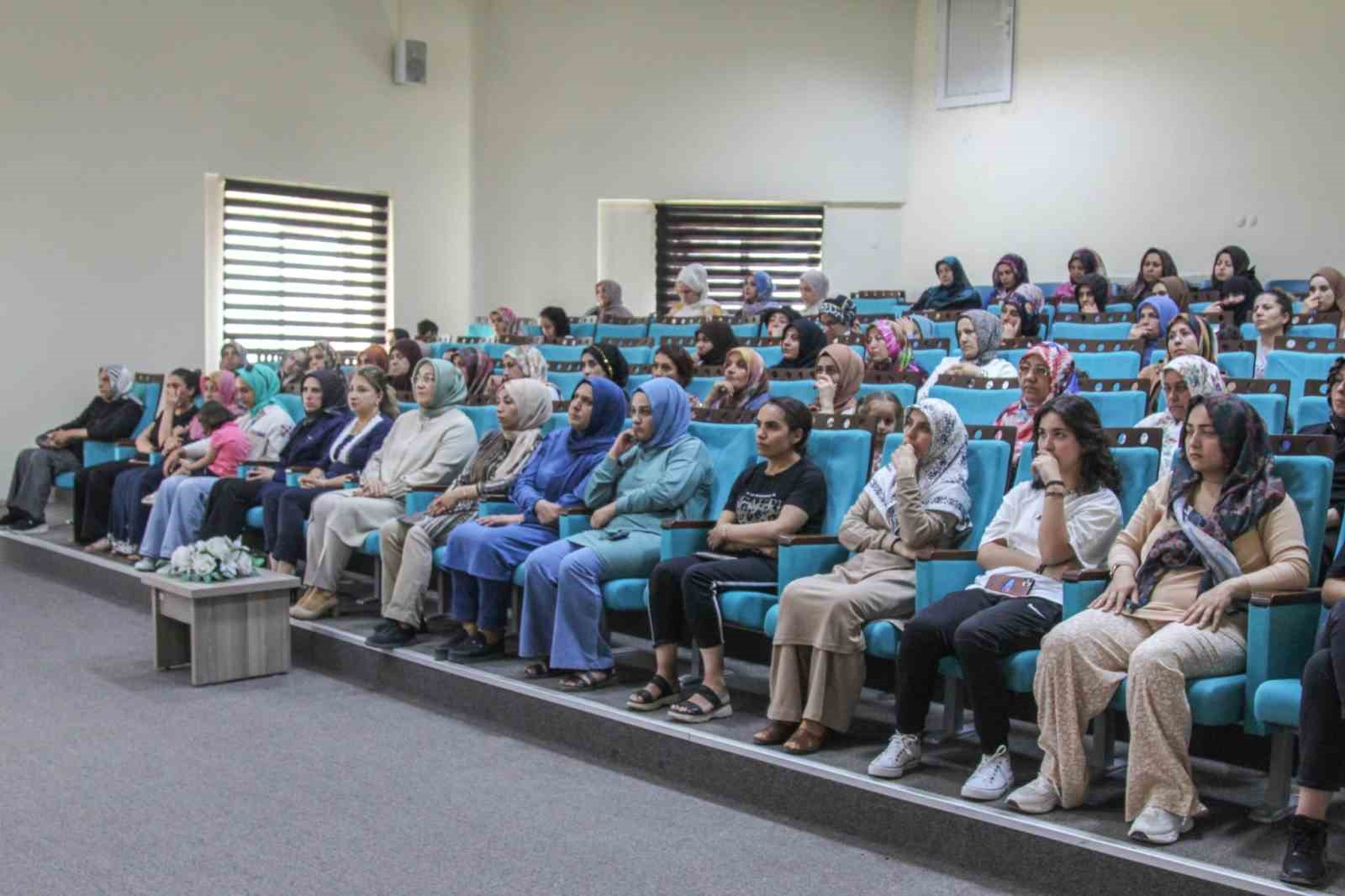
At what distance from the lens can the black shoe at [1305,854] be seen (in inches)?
92.5

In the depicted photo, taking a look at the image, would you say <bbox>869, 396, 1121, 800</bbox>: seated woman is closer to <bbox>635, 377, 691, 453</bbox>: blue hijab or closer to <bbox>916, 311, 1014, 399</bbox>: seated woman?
<bbox>635, 377, 691, 453</bbox>: blue hijab

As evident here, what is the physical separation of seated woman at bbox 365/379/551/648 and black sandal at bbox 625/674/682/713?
898mm

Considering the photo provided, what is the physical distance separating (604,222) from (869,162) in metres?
2.21

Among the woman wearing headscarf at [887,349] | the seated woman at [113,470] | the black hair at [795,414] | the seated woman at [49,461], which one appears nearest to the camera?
the black hair at [795,414]

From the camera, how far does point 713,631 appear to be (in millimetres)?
3619

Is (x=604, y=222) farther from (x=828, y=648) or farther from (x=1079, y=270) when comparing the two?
(x=828, y=648)

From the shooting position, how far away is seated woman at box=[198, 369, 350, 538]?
18.6 ft

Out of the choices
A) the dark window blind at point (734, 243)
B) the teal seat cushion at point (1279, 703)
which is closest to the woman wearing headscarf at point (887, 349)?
the teal seat cushion at point (1279, 703)

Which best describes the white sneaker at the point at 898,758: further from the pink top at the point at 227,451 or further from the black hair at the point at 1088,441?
the pink top at the point at 227,451

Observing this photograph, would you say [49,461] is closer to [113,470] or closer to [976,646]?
[113,470]

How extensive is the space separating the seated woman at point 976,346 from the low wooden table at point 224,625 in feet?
8.42

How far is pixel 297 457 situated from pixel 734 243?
5.79 metres

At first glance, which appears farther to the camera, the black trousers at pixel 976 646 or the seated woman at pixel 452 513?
the seated woman at pixel 452 513

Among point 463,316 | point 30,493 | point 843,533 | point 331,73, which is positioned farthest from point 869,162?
point 843,533
